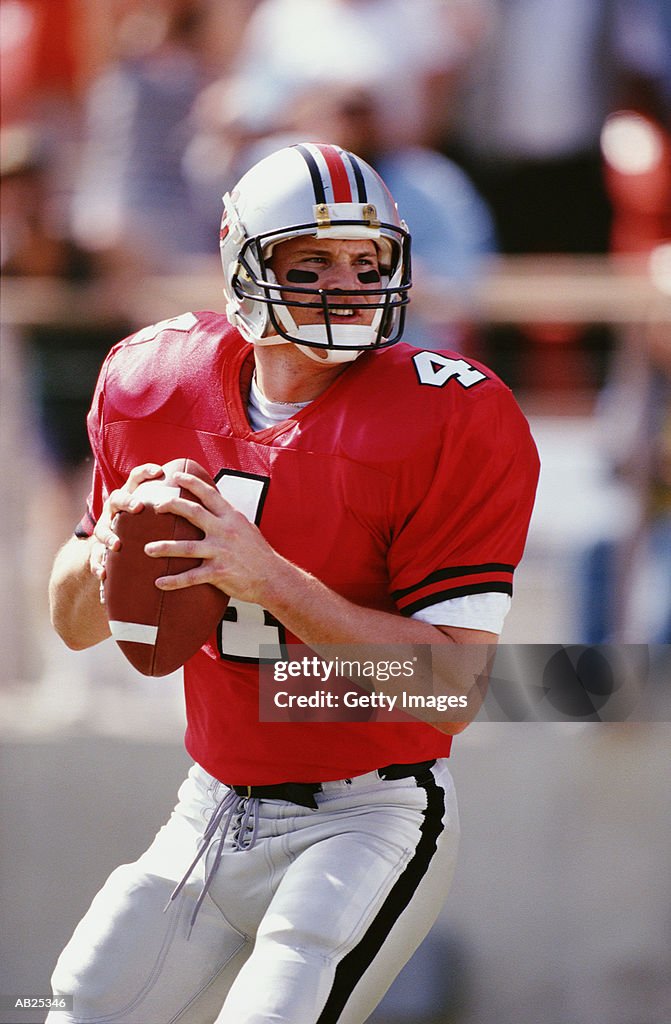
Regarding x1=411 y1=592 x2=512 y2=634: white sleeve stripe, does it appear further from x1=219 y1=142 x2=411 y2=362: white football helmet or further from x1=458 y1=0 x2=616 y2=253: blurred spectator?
x1=458 y1=0 x2=616 y2=253: blurred spectator

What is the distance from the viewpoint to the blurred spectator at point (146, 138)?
4484 mm

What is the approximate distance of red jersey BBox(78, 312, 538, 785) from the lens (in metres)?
1.97

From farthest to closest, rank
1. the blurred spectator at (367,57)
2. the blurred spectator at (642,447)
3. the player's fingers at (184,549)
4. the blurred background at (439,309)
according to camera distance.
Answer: the blurred spectator at (367,57)
the blurred spectator at (642,447)
the blurred background at (439,309)
the player's fingers at (184,549)

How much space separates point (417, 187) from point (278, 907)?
2795 millimetres

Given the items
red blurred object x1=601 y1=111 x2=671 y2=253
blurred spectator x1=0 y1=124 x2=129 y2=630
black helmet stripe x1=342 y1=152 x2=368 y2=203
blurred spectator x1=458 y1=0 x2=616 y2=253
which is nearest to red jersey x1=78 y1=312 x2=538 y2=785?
black helmet stripe x1=342 y1=152 x2=368 y2=203

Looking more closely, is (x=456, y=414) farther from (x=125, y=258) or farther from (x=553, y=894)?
(x=125, y=258)

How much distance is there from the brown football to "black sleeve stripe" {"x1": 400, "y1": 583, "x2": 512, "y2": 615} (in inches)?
10.8

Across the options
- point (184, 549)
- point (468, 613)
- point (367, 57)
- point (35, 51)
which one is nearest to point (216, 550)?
point (184, 549)

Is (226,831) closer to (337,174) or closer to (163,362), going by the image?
(163,362)

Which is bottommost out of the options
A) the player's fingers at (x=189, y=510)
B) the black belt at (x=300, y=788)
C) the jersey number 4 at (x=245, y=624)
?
the black belt at (x=300, y=788)

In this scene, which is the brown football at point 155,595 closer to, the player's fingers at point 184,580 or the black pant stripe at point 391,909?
the player's fingers at point 184,580

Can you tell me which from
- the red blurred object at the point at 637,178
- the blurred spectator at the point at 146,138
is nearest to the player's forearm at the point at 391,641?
the red blurred object at the point at 637,178

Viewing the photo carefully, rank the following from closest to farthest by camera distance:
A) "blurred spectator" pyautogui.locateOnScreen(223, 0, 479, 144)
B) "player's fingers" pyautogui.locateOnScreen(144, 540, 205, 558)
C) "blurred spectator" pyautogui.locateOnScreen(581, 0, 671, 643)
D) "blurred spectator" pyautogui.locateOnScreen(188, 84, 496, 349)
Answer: "player's fingers" pyautogui.locateOnScreen(144, 540, 205, 558)
"blurred spectator" pyautogui.locateOnScreen(581, 0, 671, 643)
"blurred spectator" pyautogui.locateOnScreen(188, 84, 496, 349)
"blurred spectator" pyautogui.locateOnScreen(223, 0, 479, 144)

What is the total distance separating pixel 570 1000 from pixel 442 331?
1.95 meters
